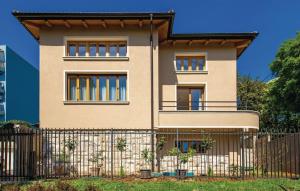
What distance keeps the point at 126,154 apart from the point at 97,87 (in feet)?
12.8

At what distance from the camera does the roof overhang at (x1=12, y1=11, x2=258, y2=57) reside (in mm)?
18984

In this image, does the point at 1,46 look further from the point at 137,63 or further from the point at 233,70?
the point at 233,70

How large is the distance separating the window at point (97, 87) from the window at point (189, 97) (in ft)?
13.1

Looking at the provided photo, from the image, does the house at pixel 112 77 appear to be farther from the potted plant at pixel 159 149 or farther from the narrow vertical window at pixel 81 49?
the potted plant at pixel 159 149

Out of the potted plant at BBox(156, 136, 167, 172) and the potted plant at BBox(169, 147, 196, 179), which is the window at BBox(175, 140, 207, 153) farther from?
the potted plant at BBox(169, 147, 196, 179)

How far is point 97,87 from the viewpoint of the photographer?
65.5 ft

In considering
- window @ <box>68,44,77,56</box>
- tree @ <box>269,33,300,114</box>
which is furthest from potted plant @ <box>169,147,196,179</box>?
tree @ <box>269,33,300,114</box>

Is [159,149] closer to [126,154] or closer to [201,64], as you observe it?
[126,154]

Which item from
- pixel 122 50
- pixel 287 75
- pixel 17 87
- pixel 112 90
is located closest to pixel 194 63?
pixel 122 50

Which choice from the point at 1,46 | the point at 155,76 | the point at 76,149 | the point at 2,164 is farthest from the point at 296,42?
the point at 1,46

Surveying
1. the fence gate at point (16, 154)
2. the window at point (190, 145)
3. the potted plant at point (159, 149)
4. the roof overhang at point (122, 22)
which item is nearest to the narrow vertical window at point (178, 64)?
the roof overhang at point (122, 22)

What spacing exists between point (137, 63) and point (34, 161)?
734cm

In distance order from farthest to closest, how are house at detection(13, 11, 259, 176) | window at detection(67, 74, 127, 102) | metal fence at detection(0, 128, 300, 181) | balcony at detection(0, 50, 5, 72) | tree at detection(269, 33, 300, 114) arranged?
balcony at detection(0, 50, 5, 72), tree at detection(269, 33, 300, 114), window at detection(67, 74, 127, 102), house at detection(13, 11, 259, 176), metal fence at detection(0, 128, 300, 181)

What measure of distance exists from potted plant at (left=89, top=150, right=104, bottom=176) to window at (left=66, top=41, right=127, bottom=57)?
5362mm
